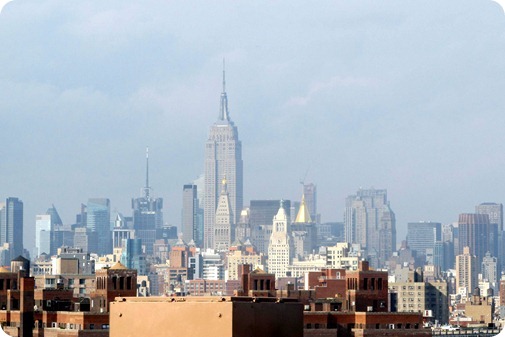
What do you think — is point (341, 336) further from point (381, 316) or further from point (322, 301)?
point (322, 301)

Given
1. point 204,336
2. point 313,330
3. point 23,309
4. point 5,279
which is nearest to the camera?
point 204,336

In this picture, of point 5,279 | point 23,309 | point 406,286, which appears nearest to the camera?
point 23,309

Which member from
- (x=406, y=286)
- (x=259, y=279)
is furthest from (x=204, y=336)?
(x=406, y=286)

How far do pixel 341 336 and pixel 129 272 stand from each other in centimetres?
659

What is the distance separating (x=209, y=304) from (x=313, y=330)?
4986 centimetres

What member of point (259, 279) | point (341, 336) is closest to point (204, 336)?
point (341, 336)

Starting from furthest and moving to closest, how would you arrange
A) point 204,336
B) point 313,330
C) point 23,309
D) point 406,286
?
1. point 406,286
2. point 313,330
3. point 23,309
4. point 204,336

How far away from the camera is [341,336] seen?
59562 mm

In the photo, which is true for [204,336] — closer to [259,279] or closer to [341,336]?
[341,336]

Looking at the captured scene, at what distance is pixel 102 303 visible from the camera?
185 ft

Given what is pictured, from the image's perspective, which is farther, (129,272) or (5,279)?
(5,279)

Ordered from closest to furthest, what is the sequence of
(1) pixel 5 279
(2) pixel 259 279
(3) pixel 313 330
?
(3) pixel 313 330, (1) pixel 5 279, (2) pixel 259 279

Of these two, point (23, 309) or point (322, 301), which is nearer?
point (23, 309)

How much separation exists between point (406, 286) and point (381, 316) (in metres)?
67.4
